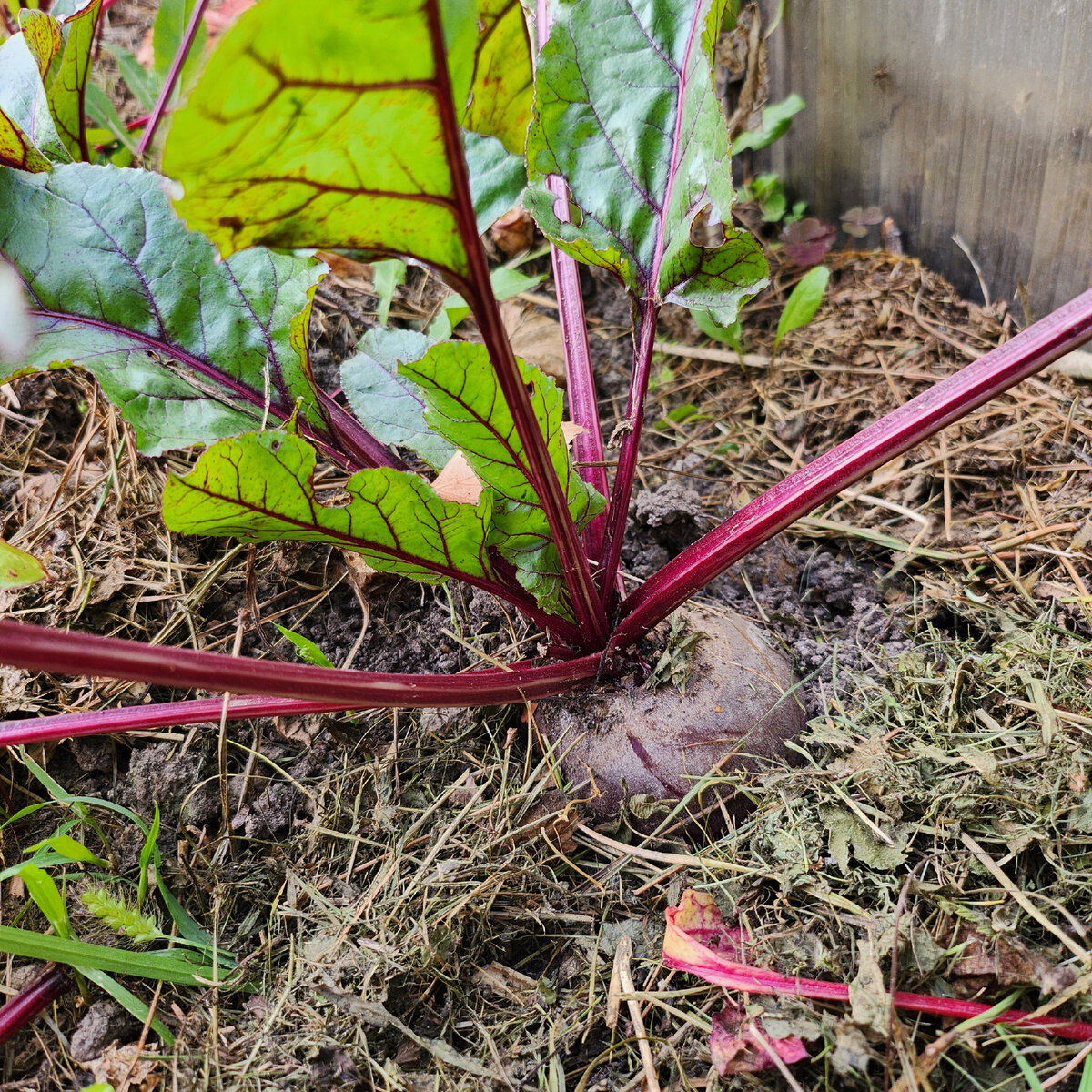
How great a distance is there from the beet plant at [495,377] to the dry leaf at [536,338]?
39 centimetres

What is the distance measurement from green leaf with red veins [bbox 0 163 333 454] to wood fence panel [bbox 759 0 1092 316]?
49.0 inches

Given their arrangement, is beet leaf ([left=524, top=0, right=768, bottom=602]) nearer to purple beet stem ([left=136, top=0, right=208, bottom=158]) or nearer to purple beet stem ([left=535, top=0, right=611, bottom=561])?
purple beet stem ([left=535, top=0, right=611, bottom=561])

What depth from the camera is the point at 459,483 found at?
3.63ft

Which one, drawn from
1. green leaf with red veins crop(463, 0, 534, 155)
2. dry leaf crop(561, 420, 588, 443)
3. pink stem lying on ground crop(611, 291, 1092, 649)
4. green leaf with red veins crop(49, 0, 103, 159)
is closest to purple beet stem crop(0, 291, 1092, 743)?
pink stem lying on ground crop(611, 291, 1092, 649)

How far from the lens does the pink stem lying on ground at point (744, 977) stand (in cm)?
78

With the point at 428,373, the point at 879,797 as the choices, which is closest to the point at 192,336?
the point at 428,373

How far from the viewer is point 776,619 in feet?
4.16

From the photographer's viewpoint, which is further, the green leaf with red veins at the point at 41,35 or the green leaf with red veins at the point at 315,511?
the green leaf with red veins at the point at 41,35

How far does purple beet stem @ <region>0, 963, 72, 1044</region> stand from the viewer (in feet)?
3.03


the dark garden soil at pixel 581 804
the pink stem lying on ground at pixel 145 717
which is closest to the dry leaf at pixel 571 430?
the dark garden soil at pixel 581 804

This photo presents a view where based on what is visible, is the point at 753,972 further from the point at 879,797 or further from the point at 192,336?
the point at 192,336

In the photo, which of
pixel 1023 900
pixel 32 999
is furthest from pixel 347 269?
pixel 1023 900

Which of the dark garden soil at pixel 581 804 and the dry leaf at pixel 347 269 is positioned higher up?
the dry leaf at pixel 347 269

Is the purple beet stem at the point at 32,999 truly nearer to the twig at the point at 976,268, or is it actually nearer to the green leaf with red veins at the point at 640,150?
the green leaf with red veins at the point at 640,150
